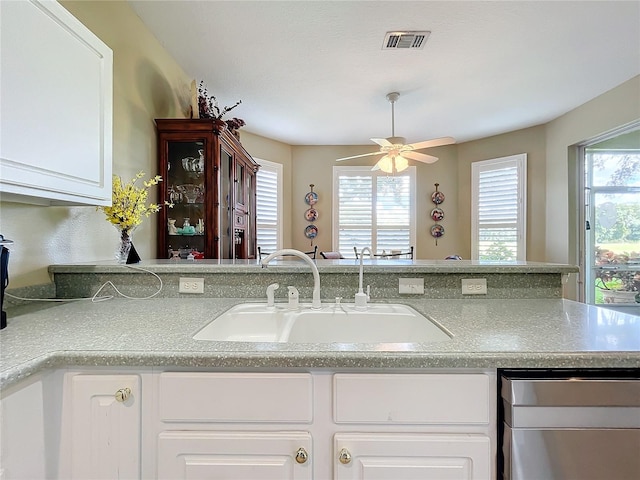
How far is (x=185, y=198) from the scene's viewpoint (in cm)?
257

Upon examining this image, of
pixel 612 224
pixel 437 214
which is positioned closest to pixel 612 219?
pixel 612 224

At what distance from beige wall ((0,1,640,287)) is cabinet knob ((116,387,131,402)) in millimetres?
920

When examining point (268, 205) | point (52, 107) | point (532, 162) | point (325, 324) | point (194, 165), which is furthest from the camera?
point (268, 205)

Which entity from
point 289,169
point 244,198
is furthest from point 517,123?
point 244,198

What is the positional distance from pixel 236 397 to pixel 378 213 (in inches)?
180

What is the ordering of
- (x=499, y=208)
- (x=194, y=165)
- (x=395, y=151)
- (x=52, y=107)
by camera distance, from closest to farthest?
(x=52, y=107), (x=194, y=165), (x=395, y=151), (x=499, y=208)

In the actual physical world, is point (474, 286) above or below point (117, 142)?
below

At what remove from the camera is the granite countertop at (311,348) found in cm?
83

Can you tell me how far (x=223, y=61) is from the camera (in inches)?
108

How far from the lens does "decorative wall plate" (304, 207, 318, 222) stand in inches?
204

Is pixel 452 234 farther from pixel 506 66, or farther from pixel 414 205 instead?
pixel 506 66

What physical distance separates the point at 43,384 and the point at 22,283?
0.81 metres

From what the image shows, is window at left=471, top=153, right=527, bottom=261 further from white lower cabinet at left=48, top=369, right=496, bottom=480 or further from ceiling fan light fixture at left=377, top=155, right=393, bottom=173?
white lower cabinet at left=48, top=369, right=496, bottom=480

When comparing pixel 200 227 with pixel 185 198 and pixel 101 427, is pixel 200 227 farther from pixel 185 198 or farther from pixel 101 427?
pixel 101 427
